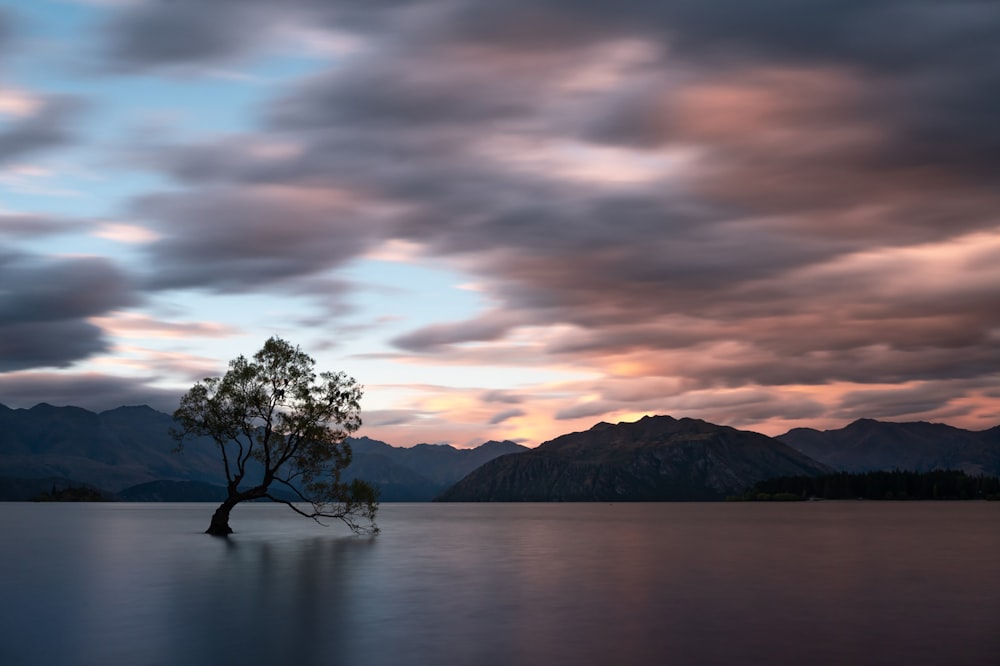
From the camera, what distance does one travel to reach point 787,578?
2872 inches

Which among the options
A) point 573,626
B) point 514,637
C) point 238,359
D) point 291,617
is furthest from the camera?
point 238,359

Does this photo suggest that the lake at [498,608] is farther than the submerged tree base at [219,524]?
No

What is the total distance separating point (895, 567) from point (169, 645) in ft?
219

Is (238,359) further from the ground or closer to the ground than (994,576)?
further from the ground

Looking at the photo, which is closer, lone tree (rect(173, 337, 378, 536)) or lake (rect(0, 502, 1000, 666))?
lake (rect(0, 502, 1000, 666))

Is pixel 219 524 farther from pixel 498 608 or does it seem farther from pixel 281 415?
pixel 498 608

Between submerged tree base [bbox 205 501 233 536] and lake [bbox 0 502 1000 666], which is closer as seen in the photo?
lake [bbox 0 502 1000 666]

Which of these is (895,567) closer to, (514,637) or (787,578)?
(787,578)

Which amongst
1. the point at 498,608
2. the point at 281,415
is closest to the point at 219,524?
the point at 281,415

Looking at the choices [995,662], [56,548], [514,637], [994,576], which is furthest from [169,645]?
[56,548]

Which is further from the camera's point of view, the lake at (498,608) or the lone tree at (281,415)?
the lone tree at (281,415)

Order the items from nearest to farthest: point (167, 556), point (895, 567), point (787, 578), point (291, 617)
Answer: point (291, 617) → point (787, 578) → point (895, 567) → point (167, 556)

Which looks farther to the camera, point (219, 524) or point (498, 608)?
point (219, 524)

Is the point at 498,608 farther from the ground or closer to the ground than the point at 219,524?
farther from the ground
